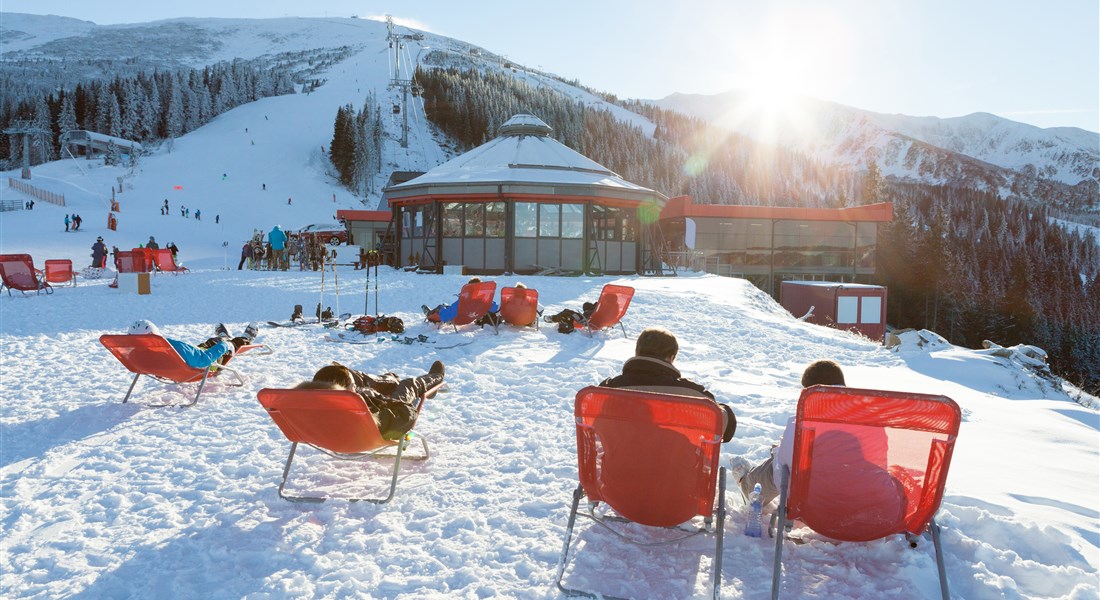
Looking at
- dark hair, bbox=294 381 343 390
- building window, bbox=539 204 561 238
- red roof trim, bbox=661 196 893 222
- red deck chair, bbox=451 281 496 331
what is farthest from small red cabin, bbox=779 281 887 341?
dark hair, bbox=294 381 343 390

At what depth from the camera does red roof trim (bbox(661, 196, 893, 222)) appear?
32344mm

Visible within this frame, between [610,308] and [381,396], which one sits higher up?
[610,308]

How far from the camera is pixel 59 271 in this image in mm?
16781

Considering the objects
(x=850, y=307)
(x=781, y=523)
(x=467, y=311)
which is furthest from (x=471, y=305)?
(x=850, y=307)

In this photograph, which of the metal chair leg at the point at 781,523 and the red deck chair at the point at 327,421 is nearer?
the metal chair leg at the point at 781,523

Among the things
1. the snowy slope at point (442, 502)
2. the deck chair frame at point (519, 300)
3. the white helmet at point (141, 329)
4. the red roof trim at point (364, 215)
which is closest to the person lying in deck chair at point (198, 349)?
the white helmet at point (141, 329)

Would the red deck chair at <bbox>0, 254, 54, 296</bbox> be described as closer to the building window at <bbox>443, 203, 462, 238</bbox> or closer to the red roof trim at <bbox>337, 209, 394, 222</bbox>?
the building window at <bbox>443, 203, 462, 238</bbox>

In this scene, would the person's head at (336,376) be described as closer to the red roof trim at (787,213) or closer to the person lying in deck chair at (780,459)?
the person lying in deck chair at (780,459)

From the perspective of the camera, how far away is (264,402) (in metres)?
3.63

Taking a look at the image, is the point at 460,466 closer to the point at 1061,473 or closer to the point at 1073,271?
the point at 1061,473

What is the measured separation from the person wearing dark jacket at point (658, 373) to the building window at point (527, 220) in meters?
19.3

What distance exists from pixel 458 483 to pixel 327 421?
945 mm

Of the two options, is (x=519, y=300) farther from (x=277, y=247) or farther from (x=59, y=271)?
(x=277, y=247)

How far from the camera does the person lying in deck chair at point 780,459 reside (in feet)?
9.82
